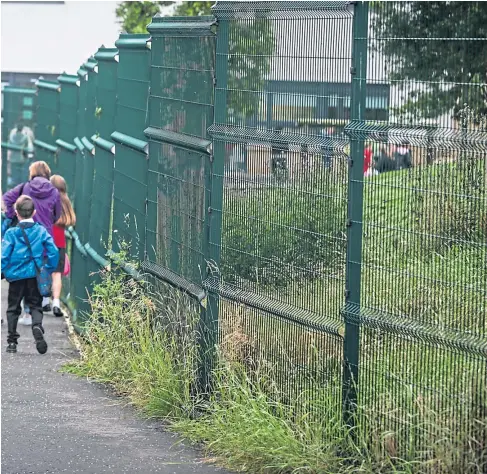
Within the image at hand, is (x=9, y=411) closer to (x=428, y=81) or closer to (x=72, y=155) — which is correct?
(x=428, y=81)

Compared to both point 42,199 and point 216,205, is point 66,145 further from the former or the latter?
point 216,205

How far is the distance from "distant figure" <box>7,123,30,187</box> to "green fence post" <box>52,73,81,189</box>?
751cm

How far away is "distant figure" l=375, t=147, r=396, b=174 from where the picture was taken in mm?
5957

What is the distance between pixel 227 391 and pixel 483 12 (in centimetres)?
303

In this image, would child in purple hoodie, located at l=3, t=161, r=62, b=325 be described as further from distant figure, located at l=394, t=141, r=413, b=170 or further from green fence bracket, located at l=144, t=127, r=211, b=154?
distant figure, located at l=394, t=141, r=413, b=170

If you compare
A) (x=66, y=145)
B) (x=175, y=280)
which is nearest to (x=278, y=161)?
(x=175, y=280)

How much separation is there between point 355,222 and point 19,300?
5.84 metres

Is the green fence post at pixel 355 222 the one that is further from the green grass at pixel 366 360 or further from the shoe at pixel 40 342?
the shoe at pixel 40 342

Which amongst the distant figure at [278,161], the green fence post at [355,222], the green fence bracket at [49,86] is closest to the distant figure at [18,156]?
the green fence bracket at [49,86]

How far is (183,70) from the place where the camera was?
8.49 m

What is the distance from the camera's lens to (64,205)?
13703 millimetres

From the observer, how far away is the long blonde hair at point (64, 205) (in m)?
13.6

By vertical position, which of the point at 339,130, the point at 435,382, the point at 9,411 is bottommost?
the point at 9,411

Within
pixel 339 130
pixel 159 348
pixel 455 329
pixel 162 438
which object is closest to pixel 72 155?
pixel 159 348
